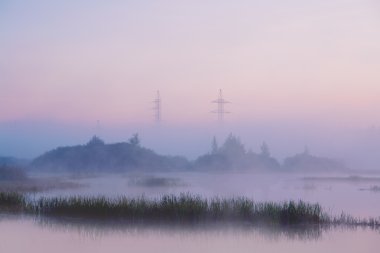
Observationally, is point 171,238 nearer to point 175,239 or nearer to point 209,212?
point 175,239

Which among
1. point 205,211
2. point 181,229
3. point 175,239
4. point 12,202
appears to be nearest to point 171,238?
point 175,239

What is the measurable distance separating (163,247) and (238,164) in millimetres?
43473

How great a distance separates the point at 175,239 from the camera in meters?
13.7

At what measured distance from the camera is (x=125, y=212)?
52.8ft

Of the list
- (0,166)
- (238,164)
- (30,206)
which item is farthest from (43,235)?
(238,164)

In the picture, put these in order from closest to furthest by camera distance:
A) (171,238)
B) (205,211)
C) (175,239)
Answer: (175,239), (171,238), (205,211)

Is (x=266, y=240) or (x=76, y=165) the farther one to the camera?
(x=76, y=165)

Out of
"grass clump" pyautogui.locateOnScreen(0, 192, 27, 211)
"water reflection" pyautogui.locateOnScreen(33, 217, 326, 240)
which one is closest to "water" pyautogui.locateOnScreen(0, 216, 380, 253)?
"water reflection" pyautogui.locateOnScreen(33, 217, 326, 240)

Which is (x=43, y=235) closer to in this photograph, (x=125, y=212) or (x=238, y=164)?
(x=125, y=212)

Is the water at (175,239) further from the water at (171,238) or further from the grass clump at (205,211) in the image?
the grass clump at (205,211)

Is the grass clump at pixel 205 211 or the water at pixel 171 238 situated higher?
the grass clump at pixel 205 211

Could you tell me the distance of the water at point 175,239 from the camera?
1277 cm

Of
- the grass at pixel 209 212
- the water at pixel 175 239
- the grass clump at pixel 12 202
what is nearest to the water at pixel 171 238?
the water at pixel 175 239

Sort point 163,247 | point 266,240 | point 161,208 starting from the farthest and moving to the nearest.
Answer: point 161,208 → point 266,240 → point 163,247
